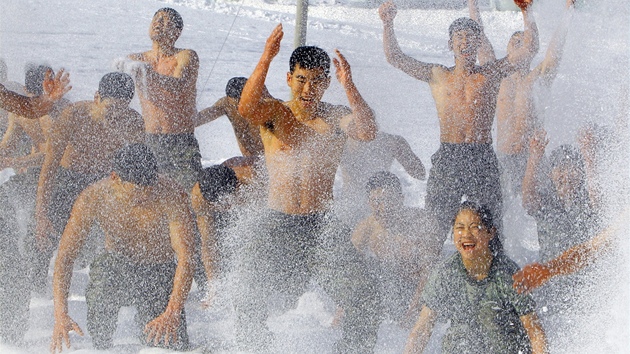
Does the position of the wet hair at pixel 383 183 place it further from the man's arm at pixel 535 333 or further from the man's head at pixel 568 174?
the man's arm at pixel 535 333

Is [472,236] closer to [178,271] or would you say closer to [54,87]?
[178,271]

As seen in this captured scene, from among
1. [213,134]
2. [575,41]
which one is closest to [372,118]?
[213,134]

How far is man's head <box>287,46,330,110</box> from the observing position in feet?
12.0

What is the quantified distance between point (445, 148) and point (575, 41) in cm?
478

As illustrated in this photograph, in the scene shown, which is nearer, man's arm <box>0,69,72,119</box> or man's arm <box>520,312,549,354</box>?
man's arm <box>520,312,549,354</box>

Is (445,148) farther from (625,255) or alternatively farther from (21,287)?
(21,287)

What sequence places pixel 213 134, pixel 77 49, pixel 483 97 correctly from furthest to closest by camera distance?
pixel 77 49 → pixel 213 134 → pixel 483 97

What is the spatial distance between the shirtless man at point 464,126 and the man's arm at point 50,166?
1.73 metres

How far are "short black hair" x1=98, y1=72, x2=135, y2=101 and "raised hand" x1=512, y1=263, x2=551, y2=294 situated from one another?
2328 mm

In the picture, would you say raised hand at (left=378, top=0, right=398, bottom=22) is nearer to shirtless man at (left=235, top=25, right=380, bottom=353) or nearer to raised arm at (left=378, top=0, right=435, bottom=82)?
raised arm at (left=378, top=0, right=435, bottom=82)

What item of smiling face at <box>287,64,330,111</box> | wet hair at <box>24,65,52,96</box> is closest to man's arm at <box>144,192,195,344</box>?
smiling face at <box>287,64,330,111</box>

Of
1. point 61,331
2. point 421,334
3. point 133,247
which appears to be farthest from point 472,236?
point 61,331

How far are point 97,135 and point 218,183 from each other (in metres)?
0.70

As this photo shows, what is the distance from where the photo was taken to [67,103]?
482 cm
